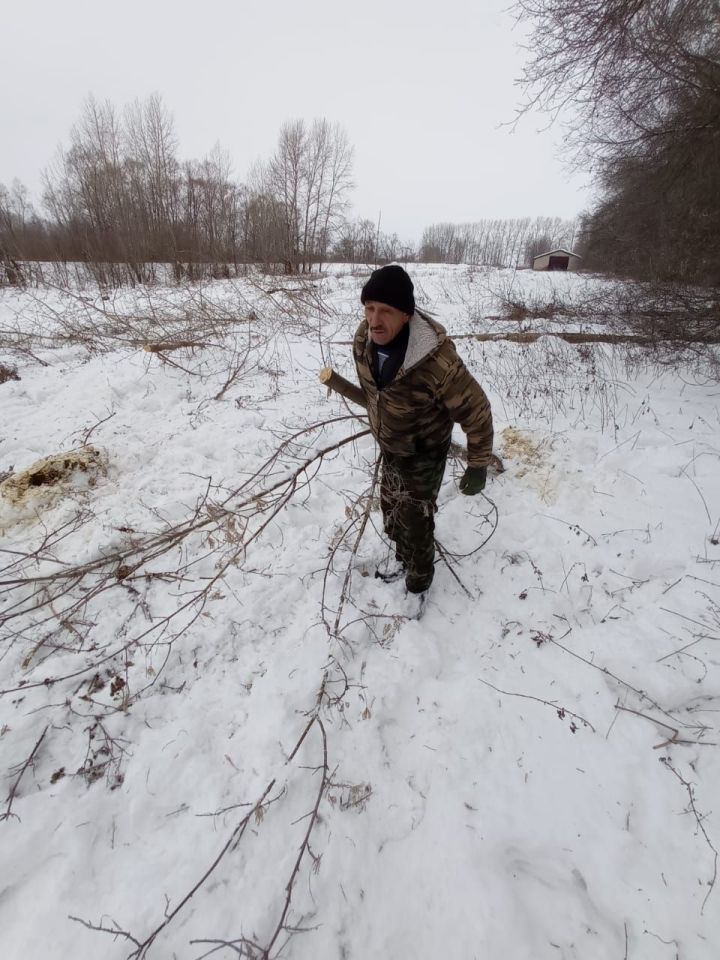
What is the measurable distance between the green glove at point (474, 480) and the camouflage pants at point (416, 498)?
5.9 inches

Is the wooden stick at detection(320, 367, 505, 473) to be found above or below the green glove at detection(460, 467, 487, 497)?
above

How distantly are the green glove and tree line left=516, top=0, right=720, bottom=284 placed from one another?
548cm

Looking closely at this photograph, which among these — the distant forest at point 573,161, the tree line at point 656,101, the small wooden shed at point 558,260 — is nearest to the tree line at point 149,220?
the distant forest at point 573,161

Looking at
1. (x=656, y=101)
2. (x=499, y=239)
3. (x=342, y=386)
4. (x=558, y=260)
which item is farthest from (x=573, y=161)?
(x=499, y=239)

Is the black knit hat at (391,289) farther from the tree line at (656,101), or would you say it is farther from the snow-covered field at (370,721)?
the tree line at (656,101)

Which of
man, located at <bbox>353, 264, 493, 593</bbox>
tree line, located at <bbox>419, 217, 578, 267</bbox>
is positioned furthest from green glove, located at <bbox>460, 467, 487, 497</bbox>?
tree line, located at <bbox>419, 217, 578, 267</bbox>

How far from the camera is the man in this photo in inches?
68.4

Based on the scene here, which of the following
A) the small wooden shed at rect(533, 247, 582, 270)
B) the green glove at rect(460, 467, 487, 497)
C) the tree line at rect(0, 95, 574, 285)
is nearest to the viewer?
the green glove at rect(460, 467, 487, 497)

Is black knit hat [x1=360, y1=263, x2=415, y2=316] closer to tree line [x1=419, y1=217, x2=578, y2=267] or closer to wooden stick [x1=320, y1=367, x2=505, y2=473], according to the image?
wooden stick [x1=320, y1=367, x2=505, y2=473]

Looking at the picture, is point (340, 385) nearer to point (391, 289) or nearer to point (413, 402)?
point (413, 402)

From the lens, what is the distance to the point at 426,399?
1.90 metres

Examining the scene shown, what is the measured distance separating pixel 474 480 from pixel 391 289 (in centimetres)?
113

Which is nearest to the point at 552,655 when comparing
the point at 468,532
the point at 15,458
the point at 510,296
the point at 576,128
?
the point at 468,532

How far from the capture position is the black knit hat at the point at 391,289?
5.46 feet
